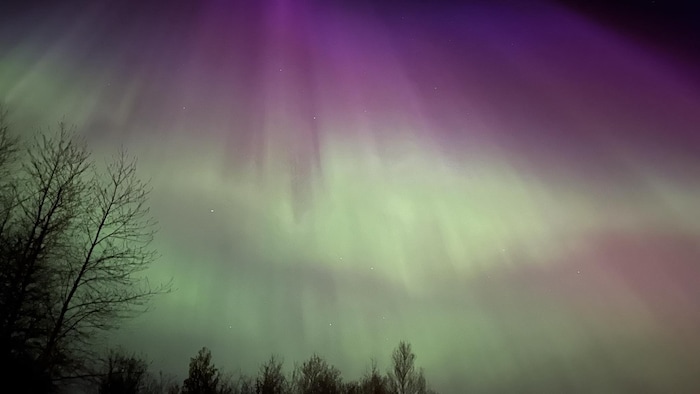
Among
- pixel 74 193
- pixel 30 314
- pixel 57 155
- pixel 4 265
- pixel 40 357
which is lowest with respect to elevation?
pixel 40 357

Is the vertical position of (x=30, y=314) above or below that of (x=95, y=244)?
below

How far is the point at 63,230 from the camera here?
17781 millimetres

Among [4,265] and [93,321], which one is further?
[93,321]

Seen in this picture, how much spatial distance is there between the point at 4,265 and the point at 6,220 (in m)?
2.12

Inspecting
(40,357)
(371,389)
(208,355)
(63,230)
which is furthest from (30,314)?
(371,389)

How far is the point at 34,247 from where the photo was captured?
1680cm

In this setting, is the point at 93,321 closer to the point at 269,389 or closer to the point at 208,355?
the point at 208,355

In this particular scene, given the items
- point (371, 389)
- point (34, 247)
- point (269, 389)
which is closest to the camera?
point (34, 247)

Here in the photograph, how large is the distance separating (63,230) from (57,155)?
2844 millimetres

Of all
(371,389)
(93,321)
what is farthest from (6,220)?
(371,389)

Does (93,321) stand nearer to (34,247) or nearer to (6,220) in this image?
(34,247)

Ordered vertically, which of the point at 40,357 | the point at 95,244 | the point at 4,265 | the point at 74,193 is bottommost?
the point at 40,357

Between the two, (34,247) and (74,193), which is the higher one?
(74,193)

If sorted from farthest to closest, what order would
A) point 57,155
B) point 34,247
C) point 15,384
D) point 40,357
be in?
point 57,155
point 34,247
point 40,357
point 15,384
